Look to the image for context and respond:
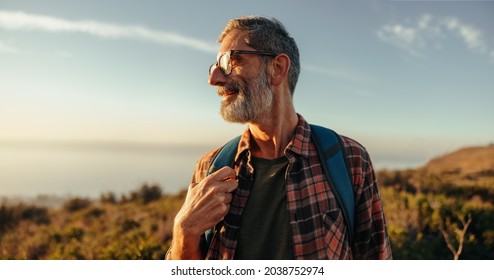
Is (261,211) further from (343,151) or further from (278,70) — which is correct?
(278,70)

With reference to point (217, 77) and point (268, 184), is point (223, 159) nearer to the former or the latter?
point (268, 184)

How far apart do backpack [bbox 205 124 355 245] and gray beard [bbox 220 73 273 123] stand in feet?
0.64

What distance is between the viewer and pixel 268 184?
2.29m

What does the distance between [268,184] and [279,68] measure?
76 cm

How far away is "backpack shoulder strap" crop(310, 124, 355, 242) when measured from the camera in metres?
2.16

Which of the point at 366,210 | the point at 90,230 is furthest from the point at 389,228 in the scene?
the point at 90,230

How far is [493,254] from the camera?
6.15 metres

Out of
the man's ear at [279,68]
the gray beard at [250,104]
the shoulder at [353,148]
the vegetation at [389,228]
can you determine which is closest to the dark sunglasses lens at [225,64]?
the gray beard at [250,104]

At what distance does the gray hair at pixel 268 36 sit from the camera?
2.42 m

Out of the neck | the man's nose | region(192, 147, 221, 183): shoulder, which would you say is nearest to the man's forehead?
the man's nose

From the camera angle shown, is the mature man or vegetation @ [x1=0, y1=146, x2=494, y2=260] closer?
the mature man

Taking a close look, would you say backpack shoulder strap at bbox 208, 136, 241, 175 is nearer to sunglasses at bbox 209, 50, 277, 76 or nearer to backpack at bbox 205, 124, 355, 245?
backpack at bbox 205, 124, 355, 245
